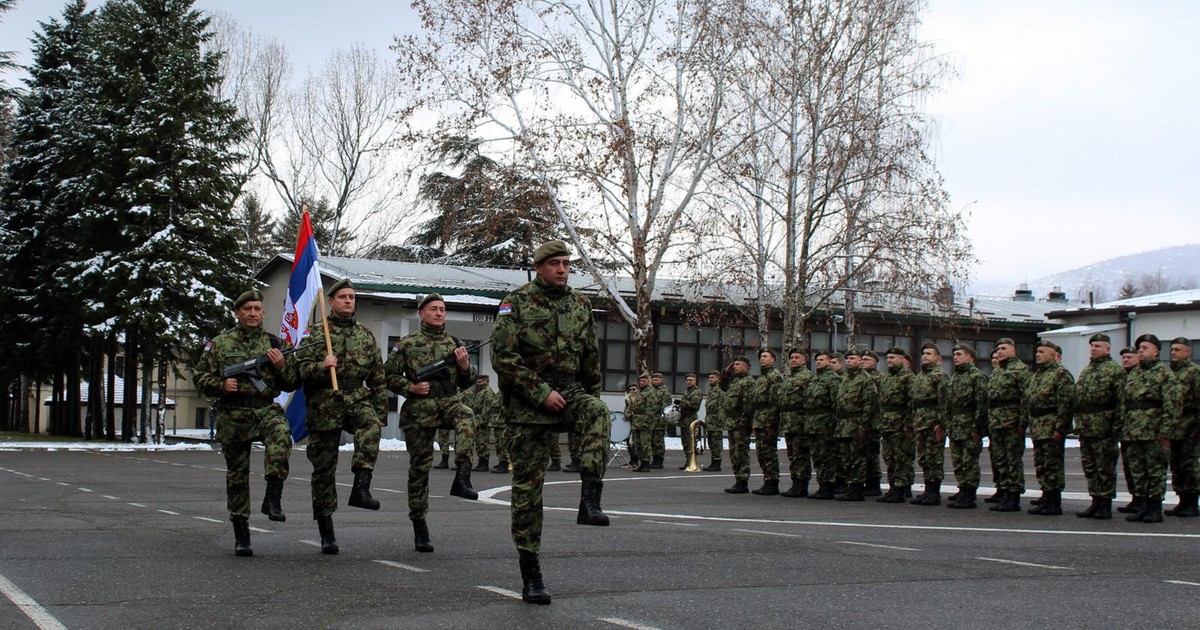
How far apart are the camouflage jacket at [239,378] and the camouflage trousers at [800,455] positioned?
9.29 metres

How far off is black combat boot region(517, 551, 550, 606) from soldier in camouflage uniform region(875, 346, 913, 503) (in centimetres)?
1022

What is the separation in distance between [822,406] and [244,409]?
9.44 metres

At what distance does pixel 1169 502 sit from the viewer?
17375mm

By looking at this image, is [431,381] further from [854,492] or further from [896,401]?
[854,492]

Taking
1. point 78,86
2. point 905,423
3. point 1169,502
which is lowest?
→ point 1169,502

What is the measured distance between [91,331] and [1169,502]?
2886 centimetres

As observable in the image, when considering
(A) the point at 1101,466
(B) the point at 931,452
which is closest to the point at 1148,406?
(A) the point at 1101,466

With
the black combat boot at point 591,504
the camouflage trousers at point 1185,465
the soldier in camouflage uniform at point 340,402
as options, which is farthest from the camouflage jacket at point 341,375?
the camouflage trousers at point 1185,465

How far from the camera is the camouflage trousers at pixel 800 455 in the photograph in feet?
58.5

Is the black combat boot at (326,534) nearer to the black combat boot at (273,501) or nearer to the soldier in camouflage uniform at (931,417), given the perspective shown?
the black combat boot at (273,501)

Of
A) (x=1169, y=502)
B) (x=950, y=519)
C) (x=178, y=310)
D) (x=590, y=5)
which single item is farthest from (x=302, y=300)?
(x=178, y=310)

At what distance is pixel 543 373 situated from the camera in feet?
25.7

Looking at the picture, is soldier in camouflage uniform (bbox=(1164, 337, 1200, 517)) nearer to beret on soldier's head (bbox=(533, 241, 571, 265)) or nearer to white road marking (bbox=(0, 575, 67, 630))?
beret on soldier's head (bbox=(533, 241, 571, 265))

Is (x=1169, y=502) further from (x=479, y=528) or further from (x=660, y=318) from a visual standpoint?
(x=660, y=318)
